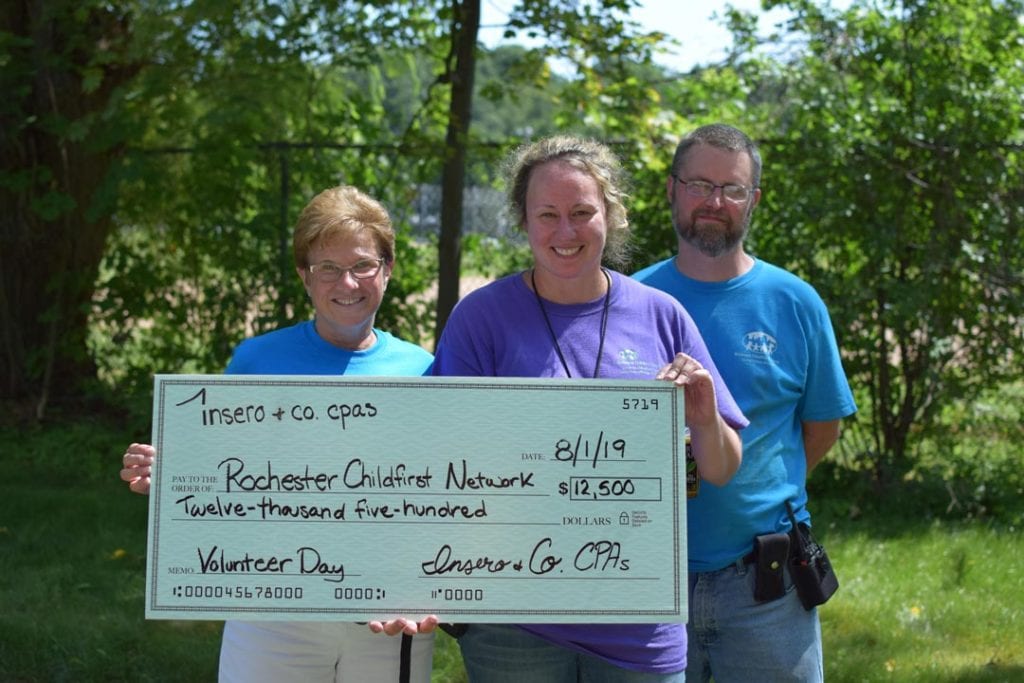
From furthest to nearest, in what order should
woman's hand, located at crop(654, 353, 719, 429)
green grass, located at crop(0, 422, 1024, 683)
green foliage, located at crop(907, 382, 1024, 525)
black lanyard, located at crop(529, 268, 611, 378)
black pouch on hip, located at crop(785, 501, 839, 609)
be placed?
1. green foliage, located at crop(907, 382, 1024, 525)
2. green grass, located at crop(0, 422, 1024, 683)
3. black pouch on hip, located at crop(785, 501, 839, 609)
4. black lanyard, located at crop(529, 268, 611, 378)
5. woman's hand, located at crop(654, 353, 719, 429)

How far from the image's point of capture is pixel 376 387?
2.51 meters

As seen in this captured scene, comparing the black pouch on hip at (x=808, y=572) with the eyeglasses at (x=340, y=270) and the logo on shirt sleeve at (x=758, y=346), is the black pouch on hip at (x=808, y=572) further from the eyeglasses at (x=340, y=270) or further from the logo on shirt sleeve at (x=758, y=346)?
the eyeglasses at (x=340, y=270)

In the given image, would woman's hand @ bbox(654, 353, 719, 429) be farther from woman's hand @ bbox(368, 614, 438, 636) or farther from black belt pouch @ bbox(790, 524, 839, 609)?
woman's hand @ bbox(368, 614, 438, 636)

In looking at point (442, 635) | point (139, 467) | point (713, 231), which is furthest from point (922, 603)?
point (139, 467)

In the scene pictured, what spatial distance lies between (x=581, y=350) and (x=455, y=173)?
4.73 meters

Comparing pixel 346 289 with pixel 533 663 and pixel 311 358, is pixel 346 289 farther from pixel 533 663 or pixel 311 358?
pixel 533 663

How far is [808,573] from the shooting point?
2.86 m

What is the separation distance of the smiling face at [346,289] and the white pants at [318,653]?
0.69m

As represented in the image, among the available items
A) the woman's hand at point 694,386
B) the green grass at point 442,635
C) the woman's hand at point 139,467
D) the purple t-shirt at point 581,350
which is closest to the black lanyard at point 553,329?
the purple t-shirt at point 581,350

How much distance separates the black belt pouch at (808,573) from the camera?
112 inches

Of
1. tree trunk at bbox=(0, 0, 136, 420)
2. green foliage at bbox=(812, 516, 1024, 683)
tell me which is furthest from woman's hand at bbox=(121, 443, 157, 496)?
tree trunk at bbox=(0, 0, 136, 420)

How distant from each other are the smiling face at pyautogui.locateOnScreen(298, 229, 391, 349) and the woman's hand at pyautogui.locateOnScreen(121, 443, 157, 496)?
20.0 inches

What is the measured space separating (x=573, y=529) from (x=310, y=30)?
17.9ft

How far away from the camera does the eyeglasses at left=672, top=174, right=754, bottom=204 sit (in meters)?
2.94
